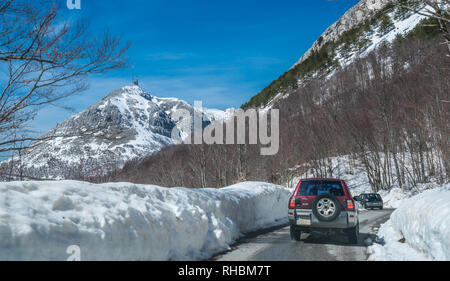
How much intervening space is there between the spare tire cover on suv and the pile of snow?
1207 mm

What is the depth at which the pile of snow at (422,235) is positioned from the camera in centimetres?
535

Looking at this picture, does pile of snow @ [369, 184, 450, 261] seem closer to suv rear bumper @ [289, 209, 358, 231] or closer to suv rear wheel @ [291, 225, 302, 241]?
suv rear bumper @ [289, 209, 358, 231]

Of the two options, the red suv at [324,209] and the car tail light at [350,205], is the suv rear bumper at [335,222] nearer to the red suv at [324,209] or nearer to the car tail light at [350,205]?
the red suv at [324,209]

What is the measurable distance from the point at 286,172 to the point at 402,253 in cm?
3730

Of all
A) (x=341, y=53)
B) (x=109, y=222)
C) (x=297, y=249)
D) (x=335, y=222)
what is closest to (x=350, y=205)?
(x=335, y=222)

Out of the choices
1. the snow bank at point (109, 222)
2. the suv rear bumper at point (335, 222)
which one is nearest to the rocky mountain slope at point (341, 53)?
the suv rear bumper at point (335, 222)

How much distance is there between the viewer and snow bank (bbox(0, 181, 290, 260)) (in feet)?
15.2

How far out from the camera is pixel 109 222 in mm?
5891

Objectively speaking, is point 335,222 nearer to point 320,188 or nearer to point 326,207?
point 326,207

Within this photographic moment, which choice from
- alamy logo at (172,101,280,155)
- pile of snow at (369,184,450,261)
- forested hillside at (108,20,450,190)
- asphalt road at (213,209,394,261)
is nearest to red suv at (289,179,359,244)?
asphalt road at (213,209,394,261)

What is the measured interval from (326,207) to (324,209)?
0.26 ft
